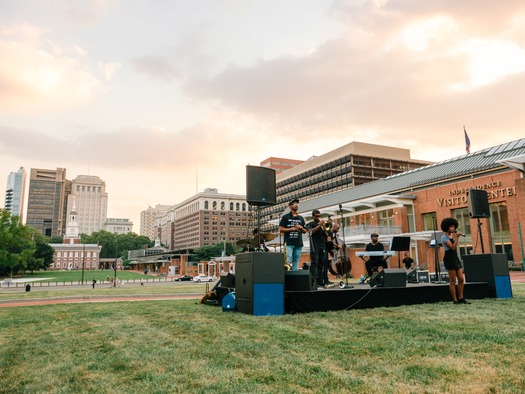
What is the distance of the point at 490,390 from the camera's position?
3.38 metres

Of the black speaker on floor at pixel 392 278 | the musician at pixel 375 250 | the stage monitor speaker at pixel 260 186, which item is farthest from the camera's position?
the musician at pixel 375 250

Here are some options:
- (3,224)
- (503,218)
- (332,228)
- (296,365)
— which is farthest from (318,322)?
(3,224)

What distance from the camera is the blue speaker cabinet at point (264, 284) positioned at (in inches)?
333

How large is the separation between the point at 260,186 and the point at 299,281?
2.49m

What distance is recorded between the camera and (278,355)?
473 centimetres

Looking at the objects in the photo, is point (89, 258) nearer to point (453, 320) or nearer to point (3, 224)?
point (3, 224)

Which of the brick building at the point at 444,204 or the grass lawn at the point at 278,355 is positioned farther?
the brick building at the point at 444,204

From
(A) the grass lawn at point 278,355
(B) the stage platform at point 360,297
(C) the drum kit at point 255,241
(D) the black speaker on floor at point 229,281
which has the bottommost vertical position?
(A) the grass lawn at point 278,355

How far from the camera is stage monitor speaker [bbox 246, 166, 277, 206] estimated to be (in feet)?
30.9

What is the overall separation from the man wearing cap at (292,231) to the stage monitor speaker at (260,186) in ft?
1.94

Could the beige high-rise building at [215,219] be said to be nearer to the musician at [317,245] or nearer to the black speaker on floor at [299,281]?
the musician at [317,245]

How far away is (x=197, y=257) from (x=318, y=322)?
363ft

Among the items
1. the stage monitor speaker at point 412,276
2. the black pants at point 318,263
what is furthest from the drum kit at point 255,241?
the stage monitor speaker at point 412,276

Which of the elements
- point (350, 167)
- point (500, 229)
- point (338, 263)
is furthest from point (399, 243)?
point (350, 167)
